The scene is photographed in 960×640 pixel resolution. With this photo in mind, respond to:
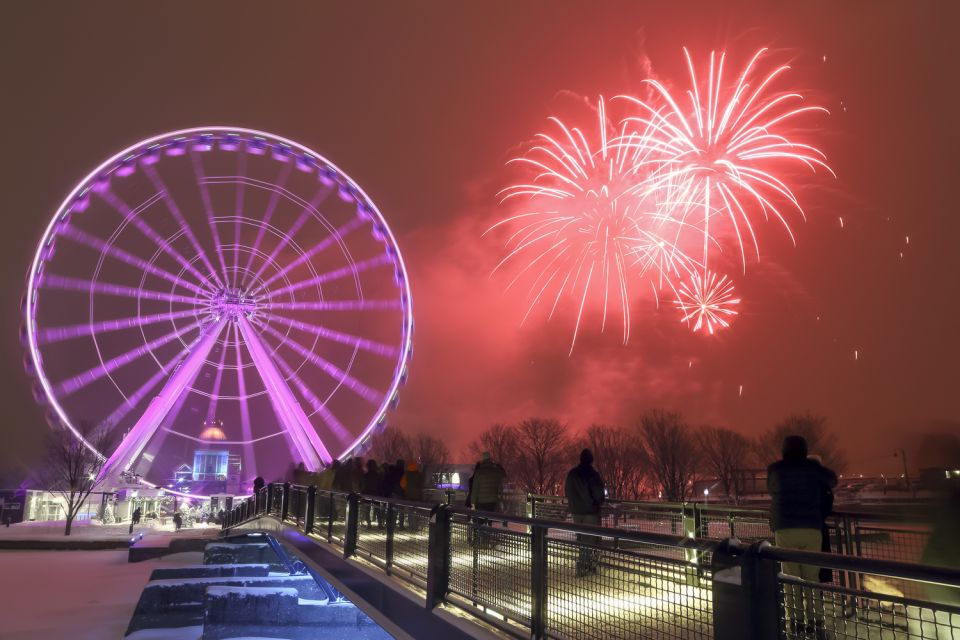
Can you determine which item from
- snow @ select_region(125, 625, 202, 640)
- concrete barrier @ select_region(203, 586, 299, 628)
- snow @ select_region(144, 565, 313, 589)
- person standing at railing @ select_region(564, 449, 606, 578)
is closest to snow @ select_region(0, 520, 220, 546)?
snow @ select_region(144, 565, 313, 589)

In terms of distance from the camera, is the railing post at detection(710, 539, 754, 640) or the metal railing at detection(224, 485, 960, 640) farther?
the railing post at detection(710, 539, 754, 640)

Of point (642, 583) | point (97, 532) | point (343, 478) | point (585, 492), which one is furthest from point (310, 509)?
point (97, 532)

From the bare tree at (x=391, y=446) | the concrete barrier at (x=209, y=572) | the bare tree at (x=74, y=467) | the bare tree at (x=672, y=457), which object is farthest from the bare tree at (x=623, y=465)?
the concrete barrier at (x=209, y=572)

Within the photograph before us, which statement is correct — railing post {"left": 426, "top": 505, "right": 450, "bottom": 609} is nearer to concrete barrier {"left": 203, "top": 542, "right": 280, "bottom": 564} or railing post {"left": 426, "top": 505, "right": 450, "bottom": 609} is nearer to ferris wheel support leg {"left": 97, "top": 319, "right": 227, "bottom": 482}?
concrete barrier {"left": 203, "top": 542, "right": 280, "bottom": 564}

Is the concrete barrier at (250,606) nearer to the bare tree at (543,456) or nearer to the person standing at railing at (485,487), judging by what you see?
the person standing at railing at (485,487)

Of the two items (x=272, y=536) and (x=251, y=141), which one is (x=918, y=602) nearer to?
(x=272, y=536)

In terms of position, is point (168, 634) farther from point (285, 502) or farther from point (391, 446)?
point (391, 446)

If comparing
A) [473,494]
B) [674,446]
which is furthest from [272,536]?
[674,446]
